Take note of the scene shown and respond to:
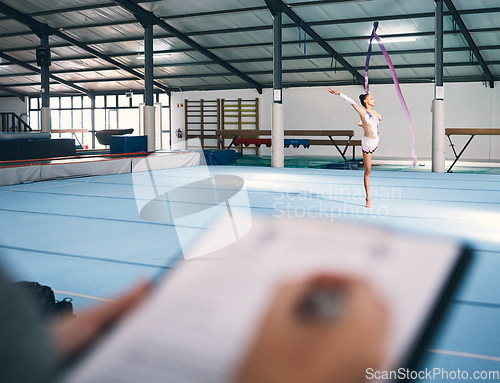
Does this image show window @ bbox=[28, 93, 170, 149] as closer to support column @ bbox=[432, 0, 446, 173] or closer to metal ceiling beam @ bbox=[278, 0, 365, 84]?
metal ceiling beam @ bbox=[278, 0, 365, 84]

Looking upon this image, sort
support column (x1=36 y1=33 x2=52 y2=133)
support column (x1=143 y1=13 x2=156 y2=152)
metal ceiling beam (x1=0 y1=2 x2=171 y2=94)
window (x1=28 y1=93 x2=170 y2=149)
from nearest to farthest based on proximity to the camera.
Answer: support column (x1=143 y1=13 x2=156 y2=152), metal ceiling beam (x1=0 y1=2 x2=171 y2=94), support column (x1=36 y1=33 x2=52 y2=133), window (x1=28 y1=93 x2=170 y2=149)

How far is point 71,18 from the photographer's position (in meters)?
14.9

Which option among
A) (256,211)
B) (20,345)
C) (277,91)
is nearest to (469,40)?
(277,91)

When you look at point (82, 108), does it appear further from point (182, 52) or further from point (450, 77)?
point (450, 77)

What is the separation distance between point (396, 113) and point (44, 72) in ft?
38.1

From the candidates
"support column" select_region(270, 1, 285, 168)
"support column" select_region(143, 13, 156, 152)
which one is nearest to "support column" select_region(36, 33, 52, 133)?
"support column" select_region(143, 13, 156, 152)

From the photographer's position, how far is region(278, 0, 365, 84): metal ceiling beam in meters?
12.6

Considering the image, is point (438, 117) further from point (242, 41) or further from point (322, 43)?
point (242, 41)

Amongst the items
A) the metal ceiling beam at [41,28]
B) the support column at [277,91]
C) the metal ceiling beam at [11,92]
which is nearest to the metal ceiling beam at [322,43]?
the support column at [277,91]

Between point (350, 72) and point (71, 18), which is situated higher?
point (71, 18)

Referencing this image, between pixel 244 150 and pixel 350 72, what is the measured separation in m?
5.14

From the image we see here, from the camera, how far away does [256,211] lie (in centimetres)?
559

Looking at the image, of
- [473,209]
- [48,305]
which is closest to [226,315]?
[48,305]

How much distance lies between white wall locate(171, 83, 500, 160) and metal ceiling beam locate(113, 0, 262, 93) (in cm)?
130
